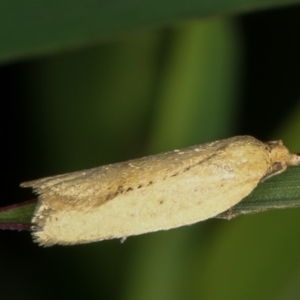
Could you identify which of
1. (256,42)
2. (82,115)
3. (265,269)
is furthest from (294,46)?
(265,269)

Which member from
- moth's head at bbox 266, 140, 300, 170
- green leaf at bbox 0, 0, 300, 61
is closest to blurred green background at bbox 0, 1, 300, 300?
moth's head at bbox 266, 140, 300, 170

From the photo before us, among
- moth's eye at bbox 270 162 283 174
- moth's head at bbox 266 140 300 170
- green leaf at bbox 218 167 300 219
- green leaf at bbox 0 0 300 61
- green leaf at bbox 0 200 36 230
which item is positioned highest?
green leaf at bbox 0 0 300 61

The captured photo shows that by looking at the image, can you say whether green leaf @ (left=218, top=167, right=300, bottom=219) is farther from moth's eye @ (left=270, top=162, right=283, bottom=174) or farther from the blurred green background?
the blurred green background

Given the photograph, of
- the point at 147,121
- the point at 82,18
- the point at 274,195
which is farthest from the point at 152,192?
the point at 147,121

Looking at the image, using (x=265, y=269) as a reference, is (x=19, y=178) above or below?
above

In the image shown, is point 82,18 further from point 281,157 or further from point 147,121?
point 147,121

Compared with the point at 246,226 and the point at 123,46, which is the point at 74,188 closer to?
the point at 246,226
